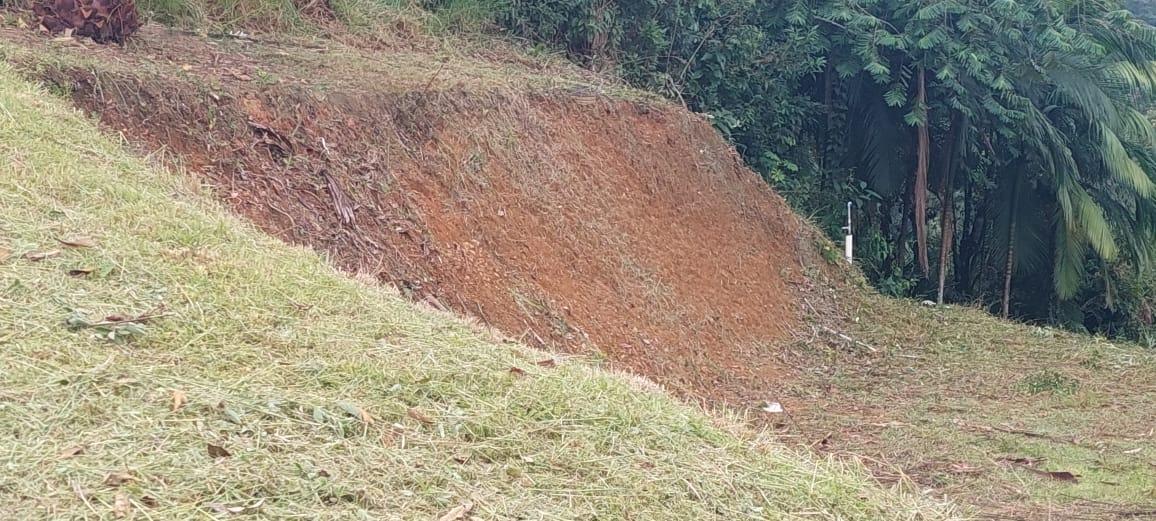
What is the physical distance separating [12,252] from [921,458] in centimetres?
546

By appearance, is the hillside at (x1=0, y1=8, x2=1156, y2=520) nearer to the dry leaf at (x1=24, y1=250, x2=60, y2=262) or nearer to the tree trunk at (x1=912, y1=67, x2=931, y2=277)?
the dry leaf at (x1=24, y1=250, x2=60, y2=262)

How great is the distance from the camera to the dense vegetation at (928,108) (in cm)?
1423

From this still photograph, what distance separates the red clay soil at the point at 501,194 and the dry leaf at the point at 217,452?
3860 millimetres

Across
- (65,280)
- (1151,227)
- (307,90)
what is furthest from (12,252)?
(1151,227)

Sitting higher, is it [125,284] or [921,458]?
[125,284]

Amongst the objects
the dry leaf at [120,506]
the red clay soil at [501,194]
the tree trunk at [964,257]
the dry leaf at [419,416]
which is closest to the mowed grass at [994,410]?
the red clay soil at [501,194]

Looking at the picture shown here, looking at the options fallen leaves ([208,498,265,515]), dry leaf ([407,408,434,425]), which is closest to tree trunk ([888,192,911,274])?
dry leaf ([407,408,434,425])

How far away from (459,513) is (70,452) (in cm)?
114

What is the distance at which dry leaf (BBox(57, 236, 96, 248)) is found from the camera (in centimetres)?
482

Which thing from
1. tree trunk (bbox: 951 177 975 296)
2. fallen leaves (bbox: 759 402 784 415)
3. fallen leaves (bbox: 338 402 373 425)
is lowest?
tree trunk (bbox: 951 177 975 296)

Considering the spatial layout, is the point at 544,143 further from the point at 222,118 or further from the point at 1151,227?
the point at 1151,227

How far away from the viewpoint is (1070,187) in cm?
1484

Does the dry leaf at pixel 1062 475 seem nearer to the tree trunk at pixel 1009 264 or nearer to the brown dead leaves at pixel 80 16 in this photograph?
the brown dead leaves at pixel 80 16

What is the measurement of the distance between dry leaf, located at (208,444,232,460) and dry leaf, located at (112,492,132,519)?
0.35 metres
